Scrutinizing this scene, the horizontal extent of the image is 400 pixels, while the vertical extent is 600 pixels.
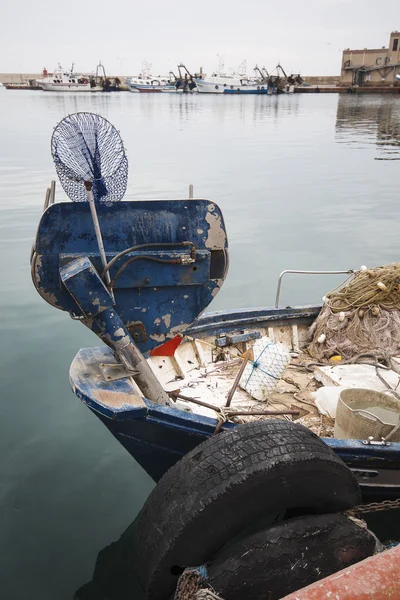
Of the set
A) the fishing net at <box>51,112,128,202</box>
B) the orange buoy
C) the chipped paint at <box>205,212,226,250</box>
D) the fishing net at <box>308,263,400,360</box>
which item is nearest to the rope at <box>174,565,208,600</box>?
the orange buoy

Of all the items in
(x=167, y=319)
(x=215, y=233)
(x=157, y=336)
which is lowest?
(x=157, y=336)

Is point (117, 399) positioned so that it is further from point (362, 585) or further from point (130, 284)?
point (362, 585)

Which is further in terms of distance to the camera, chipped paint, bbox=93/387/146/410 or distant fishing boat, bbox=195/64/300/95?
distant fishing boat, bbox=195/64/300/95

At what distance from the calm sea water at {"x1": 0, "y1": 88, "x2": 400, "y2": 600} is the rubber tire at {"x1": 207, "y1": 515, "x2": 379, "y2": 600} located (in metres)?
1.88

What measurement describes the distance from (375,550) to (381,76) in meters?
96.8

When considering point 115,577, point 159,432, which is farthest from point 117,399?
point 115,577

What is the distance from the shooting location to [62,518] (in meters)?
4.89

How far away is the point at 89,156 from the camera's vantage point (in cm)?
380

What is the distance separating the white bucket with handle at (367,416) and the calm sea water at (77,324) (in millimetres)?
2179

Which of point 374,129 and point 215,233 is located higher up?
point 215,233

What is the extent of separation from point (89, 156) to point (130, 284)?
3.32 feet

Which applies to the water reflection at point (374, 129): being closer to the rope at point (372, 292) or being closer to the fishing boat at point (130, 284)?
the rope at point (372, 292)

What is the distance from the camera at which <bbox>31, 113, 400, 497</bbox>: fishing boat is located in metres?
3.76

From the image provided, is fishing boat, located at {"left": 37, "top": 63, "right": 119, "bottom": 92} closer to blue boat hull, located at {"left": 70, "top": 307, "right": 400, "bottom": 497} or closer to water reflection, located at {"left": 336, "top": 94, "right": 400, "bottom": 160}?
water reflection, located at {"left": 336, "top": 94, "right": 400, "bottom": 160}
